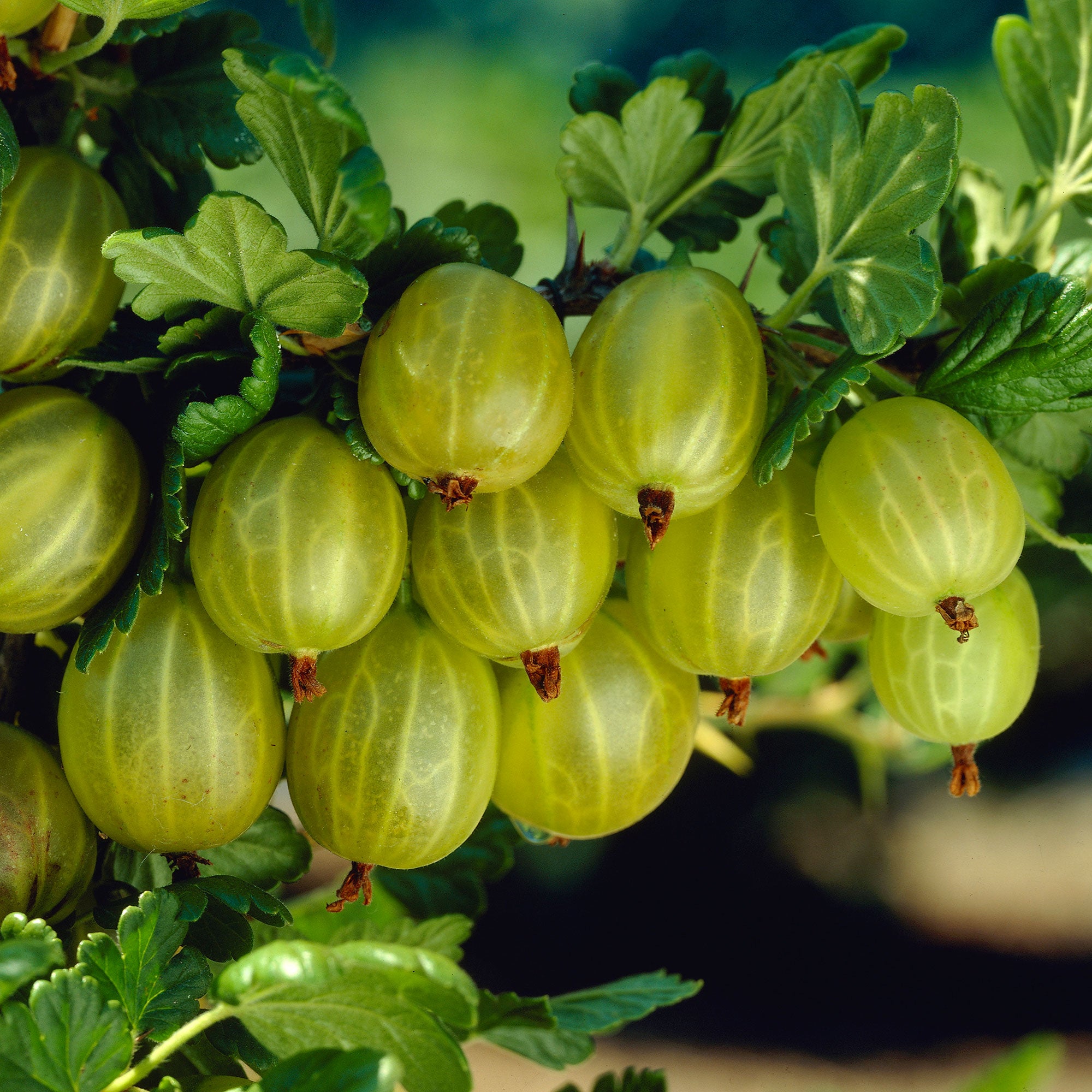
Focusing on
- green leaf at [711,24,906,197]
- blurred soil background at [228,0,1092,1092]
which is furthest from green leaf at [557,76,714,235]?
blurred soil background at [228,0,1092,1092]

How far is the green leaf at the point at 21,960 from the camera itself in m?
0.30

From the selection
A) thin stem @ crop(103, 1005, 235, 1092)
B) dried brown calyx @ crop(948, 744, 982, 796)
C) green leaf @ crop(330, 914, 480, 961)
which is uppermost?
thin stem @ crop(103, 1005, 235, 1092)

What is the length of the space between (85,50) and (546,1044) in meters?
0.52

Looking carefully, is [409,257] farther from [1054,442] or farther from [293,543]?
[1054,442]

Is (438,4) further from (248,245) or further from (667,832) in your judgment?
(248,245)

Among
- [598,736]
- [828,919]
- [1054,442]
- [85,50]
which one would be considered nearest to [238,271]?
[85,50]

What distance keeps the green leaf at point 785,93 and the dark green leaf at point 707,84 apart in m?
0.04

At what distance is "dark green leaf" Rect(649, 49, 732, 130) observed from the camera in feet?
1.80

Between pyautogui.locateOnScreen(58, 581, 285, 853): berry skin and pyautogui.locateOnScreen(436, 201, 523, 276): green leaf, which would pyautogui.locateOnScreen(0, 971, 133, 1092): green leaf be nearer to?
pyautogui.locateOnScreen(58, 581, 285, 853): berry skin

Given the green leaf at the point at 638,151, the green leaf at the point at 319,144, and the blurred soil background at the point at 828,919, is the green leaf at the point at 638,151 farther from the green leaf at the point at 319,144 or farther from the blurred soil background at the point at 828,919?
the blurred soil background at the point at 828,919

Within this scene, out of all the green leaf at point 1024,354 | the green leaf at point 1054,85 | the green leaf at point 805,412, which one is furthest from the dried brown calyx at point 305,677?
the green leaf at point 1054,85

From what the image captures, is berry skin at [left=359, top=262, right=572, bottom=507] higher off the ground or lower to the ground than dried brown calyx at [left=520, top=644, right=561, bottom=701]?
higher

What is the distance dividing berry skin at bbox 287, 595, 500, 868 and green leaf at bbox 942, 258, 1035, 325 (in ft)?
1.05

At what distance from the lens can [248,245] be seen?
0.38 m
